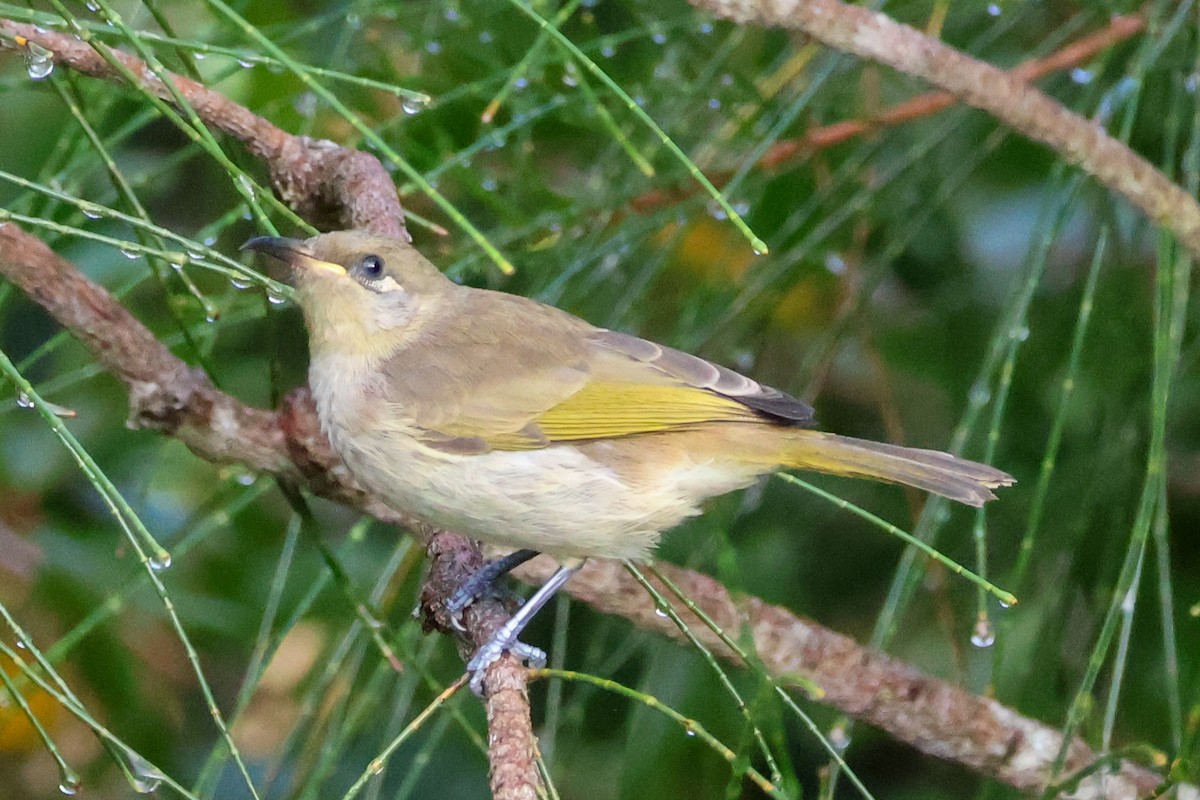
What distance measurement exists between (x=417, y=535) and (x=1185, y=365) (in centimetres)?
157

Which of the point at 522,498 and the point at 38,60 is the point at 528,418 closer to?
the point at 522,498

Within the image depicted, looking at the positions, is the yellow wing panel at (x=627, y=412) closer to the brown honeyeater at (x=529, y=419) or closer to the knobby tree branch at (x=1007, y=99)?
the brown honeyeater at (x=529, y=419)

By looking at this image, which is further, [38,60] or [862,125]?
[862,125]

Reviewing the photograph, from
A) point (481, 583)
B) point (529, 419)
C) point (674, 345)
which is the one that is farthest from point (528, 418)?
point (674, 345)

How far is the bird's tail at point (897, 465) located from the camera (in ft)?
6.52

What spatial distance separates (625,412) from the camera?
2.15m

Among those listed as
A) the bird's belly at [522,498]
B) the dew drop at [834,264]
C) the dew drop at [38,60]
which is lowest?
the bird's belly at [522,498]

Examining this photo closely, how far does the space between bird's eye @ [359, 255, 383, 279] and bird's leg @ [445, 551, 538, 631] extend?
0.52 metres

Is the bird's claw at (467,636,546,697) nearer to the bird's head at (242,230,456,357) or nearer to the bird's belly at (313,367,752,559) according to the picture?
the bird's belly at (313,367,752,559)

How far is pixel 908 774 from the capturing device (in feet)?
9.70

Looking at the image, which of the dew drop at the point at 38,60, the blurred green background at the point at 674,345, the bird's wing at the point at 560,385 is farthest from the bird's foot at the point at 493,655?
the dew drop at the point at 38,60

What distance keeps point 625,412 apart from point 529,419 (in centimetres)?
16

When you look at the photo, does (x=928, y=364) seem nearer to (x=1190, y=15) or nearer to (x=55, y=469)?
(x=1190, y=15)

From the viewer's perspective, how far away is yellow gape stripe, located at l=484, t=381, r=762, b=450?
2131 millimetres
